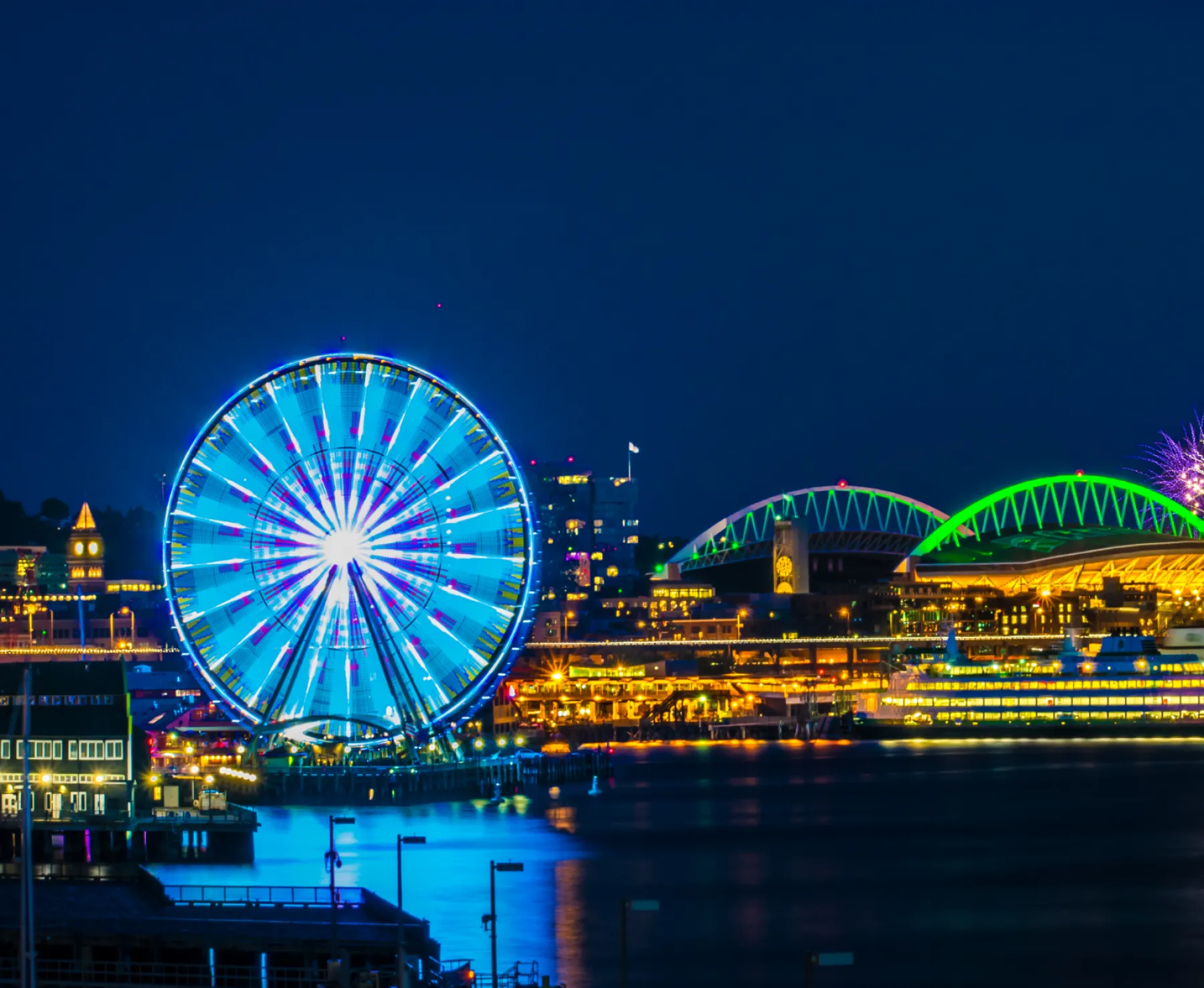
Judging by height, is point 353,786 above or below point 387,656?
below

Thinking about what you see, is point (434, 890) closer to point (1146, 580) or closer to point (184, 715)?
point (184, 715)

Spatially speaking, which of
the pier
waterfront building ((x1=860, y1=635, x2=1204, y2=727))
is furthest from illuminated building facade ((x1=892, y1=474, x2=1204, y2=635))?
the pier

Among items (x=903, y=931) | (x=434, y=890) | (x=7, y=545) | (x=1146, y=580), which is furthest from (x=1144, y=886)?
(x=7, y=545)

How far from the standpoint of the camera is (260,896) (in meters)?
50.8

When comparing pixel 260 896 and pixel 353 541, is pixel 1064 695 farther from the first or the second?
pixel 260 896

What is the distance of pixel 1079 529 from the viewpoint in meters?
169

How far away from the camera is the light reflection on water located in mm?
50969

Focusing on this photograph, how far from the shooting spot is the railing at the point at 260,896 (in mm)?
46000

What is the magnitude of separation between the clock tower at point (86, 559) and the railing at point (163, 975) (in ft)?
385

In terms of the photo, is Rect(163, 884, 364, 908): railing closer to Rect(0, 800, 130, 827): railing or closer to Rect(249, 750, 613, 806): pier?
Rect(0, 800, 130, 827): railing

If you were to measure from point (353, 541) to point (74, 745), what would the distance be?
40.9 ft

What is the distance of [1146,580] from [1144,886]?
106128 mm

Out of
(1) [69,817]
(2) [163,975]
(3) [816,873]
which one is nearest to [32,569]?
(1) [69,817]

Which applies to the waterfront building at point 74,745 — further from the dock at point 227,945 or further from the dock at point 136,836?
the dock at point 227,945
